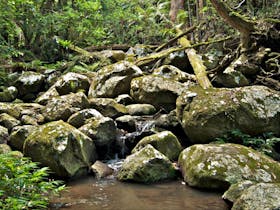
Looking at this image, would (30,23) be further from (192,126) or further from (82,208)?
(82,208)

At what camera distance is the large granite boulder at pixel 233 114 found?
23.7ft

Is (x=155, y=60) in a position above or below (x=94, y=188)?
above

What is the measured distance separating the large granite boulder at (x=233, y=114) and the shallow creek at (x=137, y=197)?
65.2 inches

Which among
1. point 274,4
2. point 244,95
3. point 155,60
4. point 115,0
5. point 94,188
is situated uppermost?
point 115,0

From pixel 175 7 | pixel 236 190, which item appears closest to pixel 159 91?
pixel 236 190

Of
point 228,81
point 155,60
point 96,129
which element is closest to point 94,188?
point 96,129

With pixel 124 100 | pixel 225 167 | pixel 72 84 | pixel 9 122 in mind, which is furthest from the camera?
pixel 72 84

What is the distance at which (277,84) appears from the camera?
29.4 feet

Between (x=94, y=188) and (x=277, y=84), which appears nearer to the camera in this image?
(x=94, y=188)

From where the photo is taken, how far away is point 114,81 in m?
10.4

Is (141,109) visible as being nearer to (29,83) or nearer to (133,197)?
(133,197)

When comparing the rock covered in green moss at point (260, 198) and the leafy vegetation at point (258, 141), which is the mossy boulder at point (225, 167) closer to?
the leafy vegetation at point (258, 141)

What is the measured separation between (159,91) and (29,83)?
200 inches

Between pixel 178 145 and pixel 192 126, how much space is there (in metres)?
0.54
